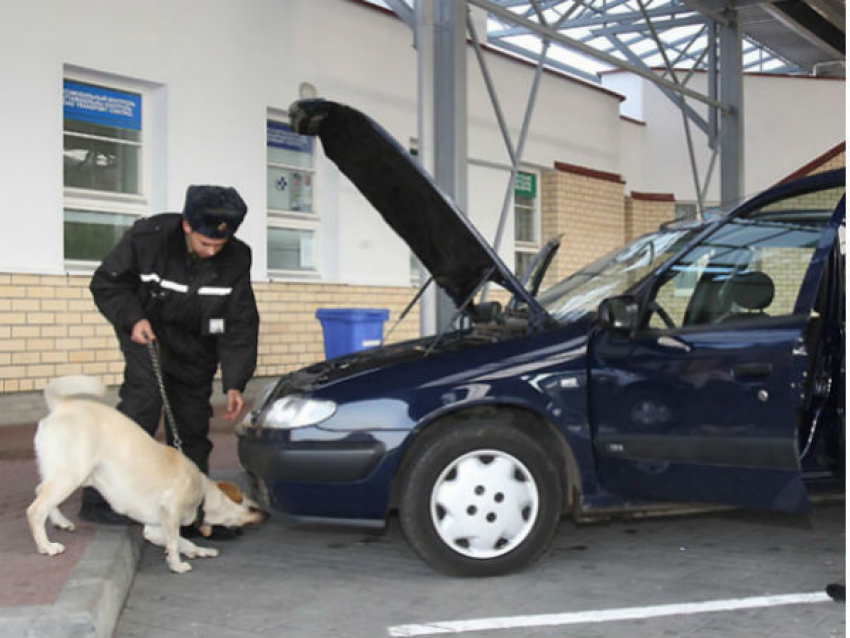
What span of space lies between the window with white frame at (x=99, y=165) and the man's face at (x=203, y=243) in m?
4.52

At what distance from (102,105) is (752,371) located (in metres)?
7.02

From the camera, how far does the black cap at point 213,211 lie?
4.85 m

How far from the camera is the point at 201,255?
5141mm

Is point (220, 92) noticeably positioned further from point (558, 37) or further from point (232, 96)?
point (558, 37)

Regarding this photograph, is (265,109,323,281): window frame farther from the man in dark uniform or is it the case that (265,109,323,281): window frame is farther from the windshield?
the windshield

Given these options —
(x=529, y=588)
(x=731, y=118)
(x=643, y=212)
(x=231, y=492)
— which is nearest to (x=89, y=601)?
(x=231, y=492)

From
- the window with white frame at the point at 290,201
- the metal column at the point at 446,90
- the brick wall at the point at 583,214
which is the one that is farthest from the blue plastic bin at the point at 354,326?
the brick wall at the point at 583,214

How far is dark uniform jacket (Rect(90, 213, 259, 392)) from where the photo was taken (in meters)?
5.12

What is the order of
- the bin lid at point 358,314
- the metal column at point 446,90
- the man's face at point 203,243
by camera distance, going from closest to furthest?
1. the man's face at point 203,243
2. the metal column at point 446,90
3. the bin lid at point 358,314

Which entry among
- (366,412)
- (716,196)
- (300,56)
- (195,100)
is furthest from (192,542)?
(716,196)

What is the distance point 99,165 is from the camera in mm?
9477

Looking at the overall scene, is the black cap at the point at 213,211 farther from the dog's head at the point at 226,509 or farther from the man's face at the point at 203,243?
the dog's head at the point at 226,509

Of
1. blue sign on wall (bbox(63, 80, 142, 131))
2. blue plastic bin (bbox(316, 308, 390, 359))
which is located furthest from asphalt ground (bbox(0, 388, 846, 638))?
blue sign on wall (bbox(63, 80, 142, 131))

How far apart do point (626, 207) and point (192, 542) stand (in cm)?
1343
